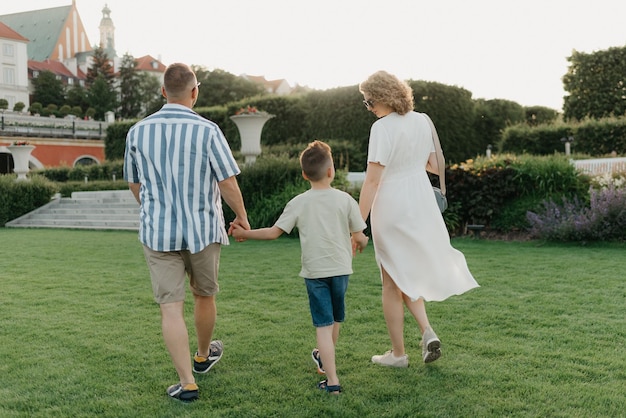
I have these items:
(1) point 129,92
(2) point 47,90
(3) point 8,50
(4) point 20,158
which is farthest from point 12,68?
(4) point 20,158

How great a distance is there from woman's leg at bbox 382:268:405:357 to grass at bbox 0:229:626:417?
6.2 inches

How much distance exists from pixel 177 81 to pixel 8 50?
66.0m

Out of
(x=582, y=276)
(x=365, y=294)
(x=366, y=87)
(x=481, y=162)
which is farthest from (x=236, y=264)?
(x=481, y=162)

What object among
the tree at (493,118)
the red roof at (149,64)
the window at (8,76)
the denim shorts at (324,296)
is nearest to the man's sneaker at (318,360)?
the denim shorts at (324,296)

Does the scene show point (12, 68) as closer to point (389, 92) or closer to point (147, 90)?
point (147, 90)

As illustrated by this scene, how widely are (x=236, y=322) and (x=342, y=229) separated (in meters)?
1.73

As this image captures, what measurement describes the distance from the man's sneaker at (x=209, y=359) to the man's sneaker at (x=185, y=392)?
0.39m

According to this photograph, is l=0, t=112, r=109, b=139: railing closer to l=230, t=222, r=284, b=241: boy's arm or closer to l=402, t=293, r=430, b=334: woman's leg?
l=230, t=222, r=284, b=241: boy's arm

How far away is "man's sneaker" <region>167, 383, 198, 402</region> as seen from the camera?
2.96 m

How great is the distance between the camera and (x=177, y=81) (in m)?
3.09

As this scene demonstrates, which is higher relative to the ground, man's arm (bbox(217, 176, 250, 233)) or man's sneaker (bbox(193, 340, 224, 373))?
man's arm (bbox(217, 176, 250, 233))

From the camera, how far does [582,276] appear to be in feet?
20.0

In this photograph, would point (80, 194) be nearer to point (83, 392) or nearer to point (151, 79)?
point (83, 392)

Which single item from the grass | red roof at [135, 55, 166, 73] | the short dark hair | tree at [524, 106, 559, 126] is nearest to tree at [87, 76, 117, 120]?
red roof at [135, 55, 166, 73]
